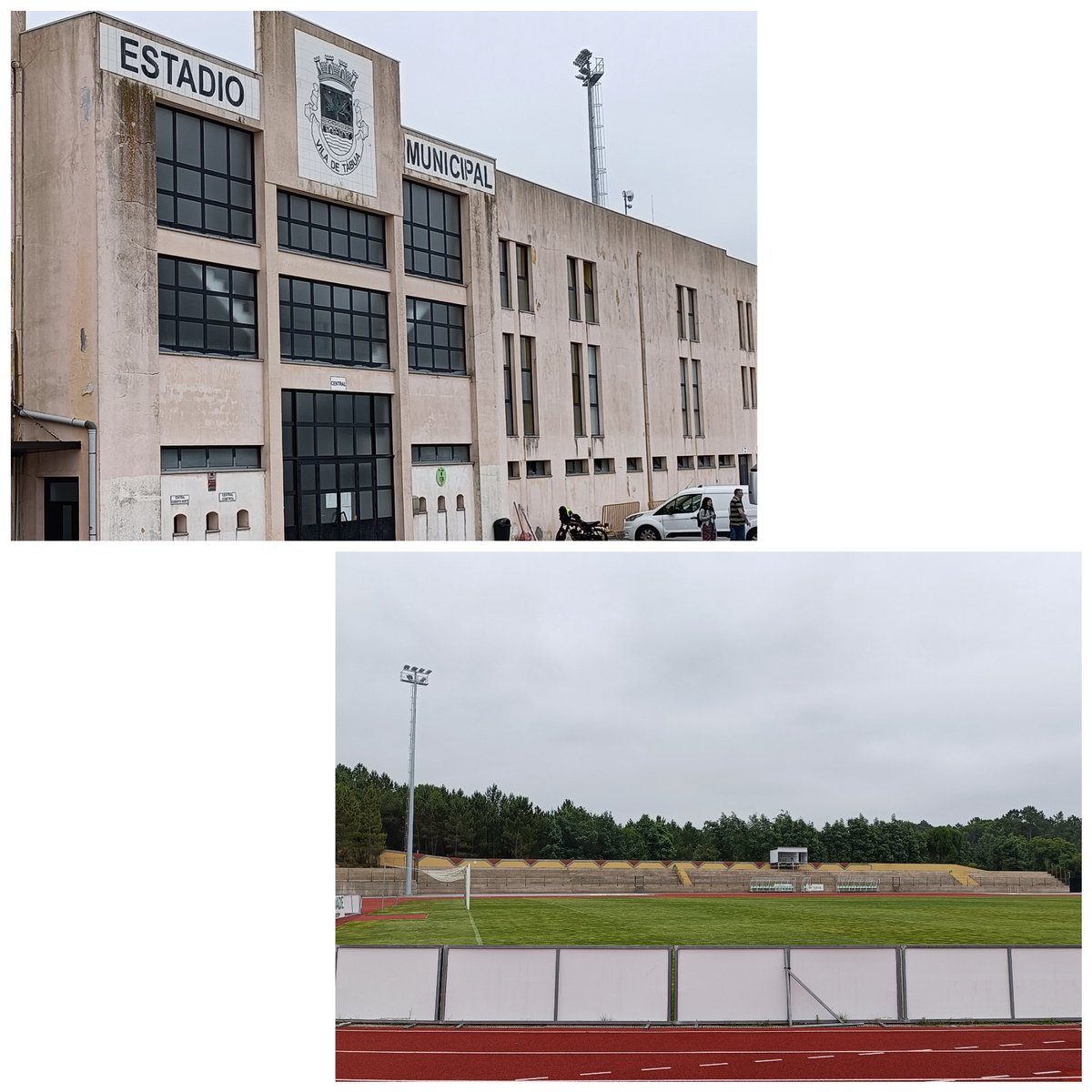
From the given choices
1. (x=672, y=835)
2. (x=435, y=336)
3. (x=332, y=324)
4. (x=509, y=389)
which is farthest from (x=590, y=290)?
(x=672, y=835)

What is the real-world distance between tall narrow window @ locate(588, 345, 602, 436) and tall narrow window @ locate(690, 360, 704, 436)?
175 inches

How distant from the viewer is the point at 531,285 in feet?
86.5

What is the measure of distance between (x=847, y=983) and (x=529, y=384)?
623 inches

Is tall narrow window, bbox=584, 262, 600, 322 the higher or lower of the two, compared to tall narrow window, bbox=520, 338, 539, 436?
higher

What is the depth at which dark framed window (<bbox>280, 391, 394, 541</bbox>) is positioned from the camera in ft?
67.7

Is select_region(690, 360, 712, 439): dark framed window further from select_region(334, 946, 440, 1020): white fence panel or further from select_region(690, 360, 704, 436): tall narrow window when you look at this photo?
select_region(334, 946, 440, 1020): white fence panel

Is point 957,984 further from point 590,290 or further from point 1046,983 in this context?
point 590,290

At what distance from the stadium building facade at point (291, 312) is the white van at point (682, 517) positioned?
57.7 inches

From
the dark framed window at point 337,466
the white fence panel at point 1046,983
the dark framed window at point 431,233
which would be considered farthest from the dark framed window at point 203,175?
the white fence panel at point 1046,983

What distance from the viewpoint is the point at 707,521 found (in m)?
26.2

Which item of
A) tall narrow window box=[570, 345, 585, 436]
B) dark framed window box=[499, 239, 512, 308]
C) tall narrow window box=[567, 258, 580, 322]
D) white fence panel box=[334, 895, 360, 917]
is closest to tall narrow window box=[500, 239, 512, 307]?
dark framed window box=[499, 239, 512, 308]

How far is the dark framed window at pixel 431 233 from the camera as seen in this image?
75.9 ft

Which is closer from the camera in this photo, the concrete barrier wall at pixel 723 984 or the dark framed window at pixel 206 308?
the concrete barrier wall at pixel 723 984

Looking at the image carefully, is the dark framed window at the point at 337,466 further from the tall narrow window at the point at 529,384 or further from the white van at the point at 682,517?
the white van at the point at 682,517
